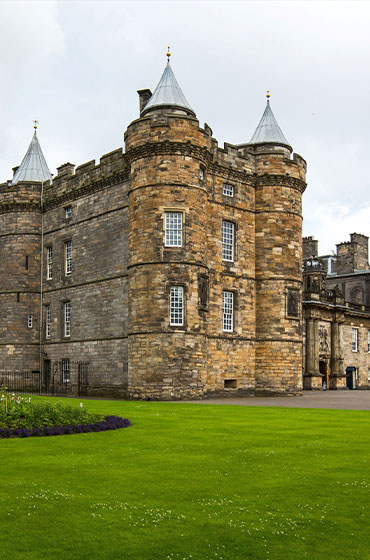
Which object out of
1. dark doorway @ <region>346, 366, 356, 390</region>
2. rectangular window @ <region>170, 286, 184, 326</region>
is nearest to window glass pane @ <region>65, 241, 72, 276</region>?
rectangular window @ <region>170, 286, 184, 326</region>

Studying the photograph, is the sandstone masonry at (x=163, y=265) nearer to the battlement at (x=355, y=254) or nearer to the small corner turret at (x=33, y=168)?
the small corner turret at (x=33, y=168)

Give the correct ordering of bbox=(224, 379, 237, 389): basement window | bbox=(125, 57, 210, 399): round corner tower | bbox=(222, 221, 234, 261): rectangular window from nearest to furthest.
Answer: bbox=(125, 57, 210, 399): round corner tower → bbox=(224, 379, 237, 389): basement window → bbox=(222, 221, 234, 261): rectangular window

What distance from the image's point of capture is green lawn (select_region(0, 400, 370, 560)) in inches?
252

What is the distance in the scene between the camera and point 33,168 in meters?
41.7

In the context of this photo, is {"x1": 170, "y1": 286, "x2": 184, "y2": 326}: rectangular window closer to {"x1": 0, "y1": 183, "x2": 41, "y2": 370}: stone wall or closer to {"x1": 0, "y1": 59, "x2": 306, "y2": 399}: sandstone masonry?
{"x1": 0, "y1": 59, "x2": 306, "y2": 399}: sandstone masonry

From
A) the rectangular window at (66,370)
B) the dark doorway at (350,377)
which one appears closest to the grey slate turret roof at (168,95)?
the rectangular window at (66,370)

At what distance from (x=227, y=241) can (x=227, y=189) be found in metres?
2.77

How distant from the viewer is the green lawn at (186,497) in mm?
6398

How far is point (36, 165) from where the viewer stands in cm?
4191

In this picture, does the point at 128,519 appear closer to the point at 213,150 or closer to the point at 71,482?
the point at 71,482

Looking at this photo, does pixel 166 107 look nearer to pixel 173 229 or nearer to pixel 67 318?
pixel 173 229

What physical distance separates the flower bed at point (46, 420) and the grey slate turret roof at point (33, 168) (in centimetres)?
2680

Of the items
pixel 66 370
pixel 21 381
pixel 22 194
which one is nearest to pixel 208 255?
pixel 66 370

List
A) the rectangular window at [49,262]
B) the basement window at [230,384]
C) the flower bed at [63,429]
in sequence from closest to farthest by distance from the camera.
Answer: the flower bed at [63,429], the basement window at [230,384], the rectangular window at [49,262]
